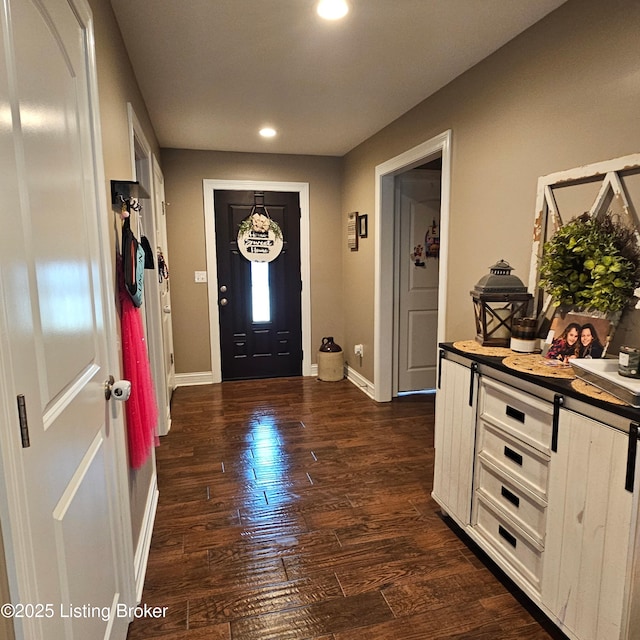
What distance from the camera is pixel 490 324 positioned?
2.12m

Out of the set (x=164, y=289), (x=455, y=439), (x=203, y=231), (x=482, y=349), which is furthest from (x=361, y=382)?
(x=482, y=349)

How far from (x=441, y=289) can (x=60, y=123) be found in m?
2.38

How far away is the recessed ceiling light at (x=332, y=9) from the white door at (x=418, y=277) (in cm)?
207

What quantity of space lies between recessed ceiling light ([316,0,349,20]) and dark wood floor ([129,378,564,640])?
240 cm

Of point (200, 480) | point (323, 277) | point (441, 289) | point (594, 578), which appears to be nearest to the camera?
point (594, 578)

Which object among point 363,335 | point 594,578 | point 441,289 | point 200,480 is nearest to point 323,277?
point 363,335

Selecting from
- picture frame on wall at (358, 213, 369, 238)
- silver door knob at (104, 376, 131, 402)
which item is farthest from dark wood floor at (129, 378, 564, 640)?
picture frame on wall at (358, 213, 369, 238)

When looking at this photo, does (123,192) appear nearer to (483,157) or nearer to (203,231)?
(483,157)

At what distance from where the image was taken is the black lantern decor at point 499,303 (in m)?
2.05

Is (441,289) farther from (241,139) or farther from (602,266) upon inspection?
(241,139)

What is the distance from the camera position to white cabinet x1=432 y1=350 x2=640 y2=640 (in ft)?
4.10

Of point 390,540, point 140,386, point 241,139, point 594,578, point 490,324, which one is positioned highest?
point 241,139

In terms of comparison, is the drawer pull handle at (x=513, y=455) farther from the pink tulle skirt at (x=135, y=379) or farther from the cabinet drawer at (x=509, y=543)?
the pink tulle skirt at (x=135, y=379)

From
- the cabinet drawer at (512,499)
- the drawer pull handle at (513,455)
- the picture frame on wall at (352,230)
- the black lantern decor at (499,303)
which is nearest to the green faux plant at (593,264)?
the black lantern decor at (499,303)
